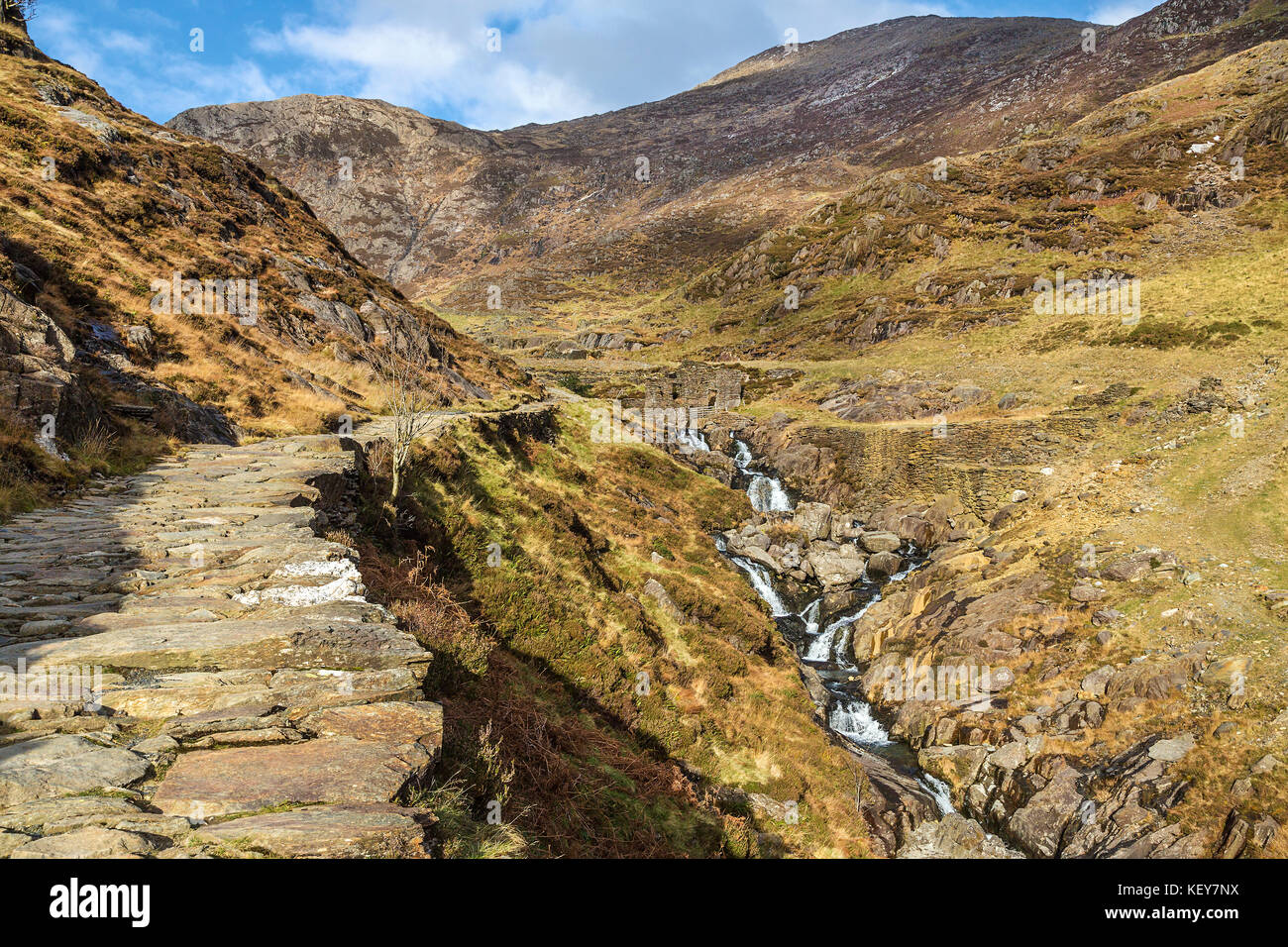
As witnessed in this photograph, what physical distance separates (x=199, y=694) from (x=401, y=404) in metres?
15.2

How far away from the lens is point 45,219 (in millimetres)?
19203

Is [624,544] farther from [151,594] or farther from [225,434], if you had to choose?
[151,594]

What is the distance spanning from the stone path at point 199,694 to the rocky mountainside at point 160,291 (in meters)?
5.02

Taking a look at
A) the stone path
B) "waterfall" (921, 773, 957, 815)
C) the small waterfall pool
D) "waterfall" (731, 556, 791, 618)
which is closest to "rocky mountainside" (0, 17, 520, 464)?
the stone path

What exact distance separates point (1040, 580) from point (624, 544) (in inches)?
671

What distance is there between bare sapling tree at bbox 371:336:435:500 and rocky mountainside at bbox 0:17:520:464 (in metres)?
0.98

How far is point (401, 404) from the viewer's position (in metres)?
18.9

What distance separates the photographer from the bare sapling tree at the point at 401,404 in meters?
13.3

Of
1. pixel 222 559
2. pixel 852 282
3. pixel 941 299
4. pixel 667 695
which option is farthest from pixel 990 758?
pixel 852 282

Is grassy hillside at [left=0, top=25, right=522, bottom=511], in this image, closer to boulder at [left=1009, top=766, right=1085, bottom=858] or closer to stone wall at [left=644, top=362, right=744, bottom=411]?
boulder at [left=1009, top=766, right=1085, bottom=858]

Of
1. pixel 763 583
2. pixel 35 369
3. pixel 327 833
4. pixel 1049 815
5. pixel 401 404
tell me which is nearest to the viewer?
pixel 327 833

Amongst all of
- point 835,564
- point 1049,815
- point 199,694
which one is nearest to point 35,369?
point 199,694

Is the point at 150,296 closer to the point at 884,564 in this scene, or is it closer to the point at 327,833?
the point at 327,833

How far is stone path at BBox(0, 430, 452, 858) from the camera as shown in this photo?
335 centimetres
